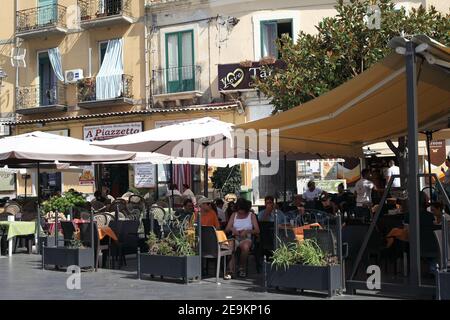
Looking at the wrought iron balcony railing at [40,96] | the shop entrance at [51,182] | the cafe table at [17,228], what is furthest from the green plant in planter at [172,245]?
the shop entrance at [51,182]

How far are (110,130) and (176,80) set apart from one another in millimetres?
3420

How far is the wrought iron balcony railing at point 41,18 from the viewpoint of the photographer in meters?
25.0

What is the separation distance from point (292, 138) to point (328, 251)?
4026 millimetres

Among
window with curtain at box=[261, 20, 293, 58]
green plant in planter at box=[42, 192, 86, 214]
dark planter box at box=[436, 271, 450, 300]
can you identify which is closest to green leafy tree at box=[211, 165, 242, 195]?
window with curtain at box=[261, 20, 293, 58]

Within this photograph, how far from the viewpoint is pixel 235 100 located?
21.6 m

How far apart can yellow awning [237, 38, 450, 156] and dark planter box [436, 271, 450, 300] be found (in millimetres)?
2440

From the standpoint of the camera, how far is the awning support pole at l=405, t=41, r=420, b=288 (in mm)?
6750

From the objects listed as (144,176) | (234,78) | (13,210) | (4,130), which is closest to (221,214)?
(13,210)

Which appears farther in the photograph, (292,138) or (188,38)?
(188,38)

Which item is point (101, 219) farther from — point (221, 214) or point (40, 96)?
point (40, 96)

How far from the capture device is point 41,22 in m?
25.5

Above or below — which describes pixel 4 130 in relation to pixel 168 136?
above
